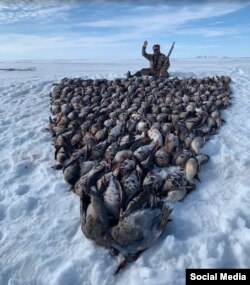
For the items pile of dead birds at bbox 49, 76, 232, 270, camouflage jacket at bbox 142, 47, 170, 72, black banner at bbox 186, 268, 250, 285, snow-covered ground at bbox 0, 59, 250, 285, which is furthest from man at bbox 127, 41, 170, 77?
black banner at bbox 186, 268, 250, 285

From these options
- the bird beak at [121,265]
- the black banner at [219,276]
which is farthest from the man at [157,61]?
the black banner at [219,276]

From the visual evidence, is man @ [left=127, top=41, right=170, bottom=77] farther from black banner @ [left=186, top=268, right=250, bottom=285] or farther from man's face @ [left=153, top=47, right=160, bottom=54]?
black banner @ [left=186, top=268, right=250, bottom=285]

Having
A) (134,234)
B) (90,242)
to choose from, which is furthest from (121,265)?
(90,242)

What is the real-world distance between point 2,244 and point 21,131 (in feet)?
12.4

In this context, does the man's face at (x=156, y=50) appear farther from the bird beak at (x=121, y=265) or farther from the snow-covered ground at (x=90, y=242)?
the bird beak at (x=121, y=265)

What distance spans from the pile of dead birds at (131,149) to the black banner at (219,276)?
56cm

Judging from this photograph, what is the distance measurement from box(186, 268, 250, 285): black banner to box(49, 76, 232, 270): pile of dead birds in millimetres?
556

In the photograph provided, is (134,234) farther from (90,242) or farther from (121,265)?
(90,242)

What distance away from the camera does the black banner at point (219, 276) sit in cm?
311

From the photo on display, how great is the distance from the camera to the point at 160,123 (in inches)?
263

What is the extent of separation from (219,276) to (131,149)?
104 inches

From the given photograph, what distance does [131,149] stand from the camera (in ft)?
17.9

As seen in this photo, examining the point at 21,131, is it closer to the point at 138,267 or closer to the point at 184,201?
the point at 184,201

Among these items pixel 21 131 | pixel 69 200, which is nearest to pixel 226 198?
pixel 69 200
